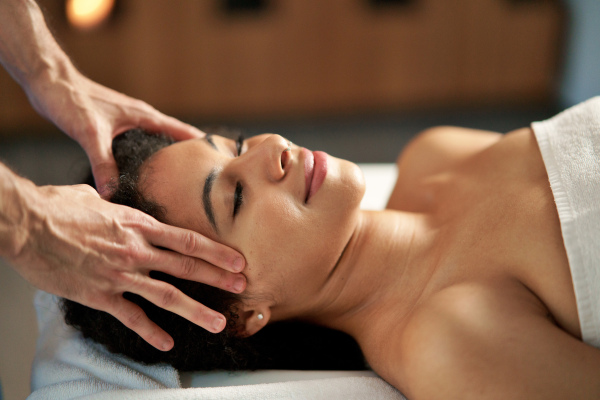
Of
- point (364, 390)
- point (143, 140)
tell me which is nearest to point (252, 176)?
point (143, 140)

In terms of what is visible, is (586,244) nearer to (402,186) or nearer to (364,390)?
(364,390)

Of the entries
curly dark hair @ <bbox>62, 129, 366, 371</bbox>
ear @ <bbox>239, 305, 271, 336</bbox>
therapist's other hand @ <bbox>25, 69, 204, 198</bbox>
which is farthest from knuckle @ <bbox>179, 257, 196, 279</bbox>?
therapist's other hand @ <bbox>25, 69, 204, 198</bbox>

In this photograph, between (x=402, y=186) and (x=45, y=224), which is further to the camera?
(x=402, y=186)

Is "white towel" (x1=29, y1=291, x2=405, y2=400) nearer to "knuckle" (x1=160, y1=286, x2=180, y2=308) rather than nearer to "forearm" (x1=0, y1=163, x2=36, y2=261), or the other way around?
"knuckle" (x1=160, y1=286, x2=180, y2=308)

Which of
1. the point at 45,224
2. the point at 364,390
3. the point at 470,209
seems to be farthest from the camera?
the point at 470,209

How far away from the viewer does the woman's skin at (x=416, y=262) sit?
1055 millimetres

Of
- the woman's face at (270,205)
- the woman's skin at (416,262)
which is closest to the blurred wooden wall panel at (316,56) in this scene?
the woman's skin at (416,262)

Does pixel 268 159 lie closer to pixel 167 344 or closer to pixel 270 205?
pixel 270 205

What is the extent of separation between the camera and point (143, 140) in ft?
5.06

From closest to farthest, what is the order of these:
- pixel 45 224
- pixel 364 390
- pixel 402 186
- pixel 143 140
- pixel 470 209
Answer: pixel 45 224 → pixel 364 390 → pixel 470 209 → pixel 143 140 → pixel 402 186

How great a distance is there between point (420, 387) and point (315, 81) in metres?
3.26

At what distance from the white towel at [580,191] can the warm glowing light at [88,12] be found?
10.3 feet

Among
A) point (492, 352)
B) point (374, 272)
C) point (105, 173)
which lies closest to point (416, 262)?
point (374, 272)

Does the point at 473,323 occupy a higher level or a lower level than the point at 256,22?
lower
